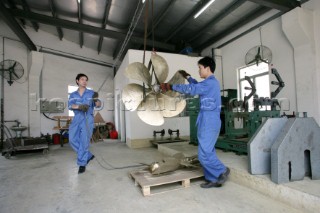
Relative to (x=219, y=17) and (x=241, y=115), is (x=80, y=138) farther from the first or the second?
(x=219, y=17)

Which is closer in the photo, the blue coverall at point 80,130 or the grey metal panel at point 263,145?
the grey metal panel at point 263,145

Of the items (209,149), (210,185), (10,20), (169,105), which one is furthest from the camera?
(10,20)

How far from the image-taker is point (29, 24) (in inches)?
294

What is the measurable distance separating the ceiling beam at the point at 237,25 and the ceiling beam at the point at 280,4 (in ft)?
2.23

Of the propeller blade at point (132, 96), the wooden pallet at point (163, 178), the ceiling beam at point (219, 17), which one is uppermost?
the ceiling beam at point (219, 17)

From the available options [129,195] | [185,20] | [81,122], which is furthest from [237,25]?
[129,195]

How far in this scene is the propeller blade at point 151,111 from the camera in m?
2.33

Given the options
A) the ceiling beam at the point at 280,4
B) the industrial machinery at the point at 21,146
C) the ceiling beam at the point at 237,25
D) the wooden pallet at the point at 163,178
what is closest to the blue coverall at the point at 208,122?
the wooden pallet at the point at 163,178

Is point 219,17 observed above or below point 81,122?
above

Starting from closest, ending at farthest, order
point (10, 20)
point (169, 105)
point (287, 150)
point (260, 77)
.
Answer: point (287, 150)
point (169, 105)
point (10, 20)
point (260, 77)

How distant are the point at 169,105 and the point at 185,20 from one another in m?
4.42

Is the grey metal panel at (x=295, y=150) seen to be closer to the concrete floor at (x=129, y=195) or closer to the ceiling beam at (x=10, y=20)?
the concrete floor at (x=129, y=195)

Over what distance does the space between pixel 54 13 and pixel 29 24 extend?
199cm

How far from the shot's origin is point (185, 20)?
5.95m
